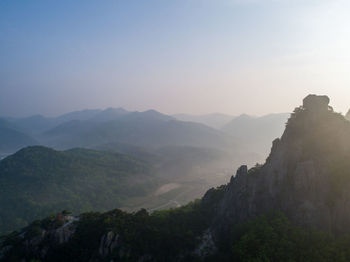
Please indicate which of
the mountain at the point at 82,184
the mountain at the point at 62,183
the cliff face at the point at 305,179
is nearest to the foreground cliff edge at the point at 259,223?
the cliff face at the point at 305,179

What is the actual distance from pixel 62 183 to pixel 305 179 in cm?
12597

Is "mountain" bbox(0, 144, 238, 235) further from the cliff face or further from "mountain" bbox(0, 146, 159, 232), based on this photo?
the cliff face

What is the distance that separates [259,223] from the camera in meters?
32.8

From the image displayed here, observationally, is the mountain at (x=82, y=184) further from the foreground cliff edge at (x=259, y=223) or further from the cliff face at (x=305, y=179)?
the cliff face at (x=305, y=179)

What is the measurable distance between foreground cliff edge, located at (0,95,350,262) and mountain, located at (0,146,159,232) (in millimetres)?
66088

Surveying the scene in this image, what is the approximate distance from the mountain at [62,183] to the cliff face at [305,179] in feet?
290

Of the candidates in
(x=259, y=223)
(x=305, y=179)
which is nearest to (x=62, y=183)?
(x=259, y=223)

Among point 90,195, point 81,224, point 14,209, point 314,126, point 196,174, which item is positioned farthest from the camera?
point 196,174

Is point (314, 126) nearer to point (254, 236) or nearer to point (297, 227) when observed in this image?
point (297, 227)

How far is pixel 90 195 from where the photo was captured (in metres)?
123

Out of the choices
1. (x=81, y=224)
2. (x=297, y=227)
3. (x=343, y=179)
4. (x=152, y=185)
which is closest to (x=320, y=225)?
(x=297, y=227)

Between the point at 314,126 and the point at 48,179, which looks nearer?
the point at 314,126

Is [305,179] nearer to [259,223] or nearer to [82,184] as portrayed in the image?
[259,223]

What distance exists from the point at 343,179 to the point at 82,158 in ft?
501
